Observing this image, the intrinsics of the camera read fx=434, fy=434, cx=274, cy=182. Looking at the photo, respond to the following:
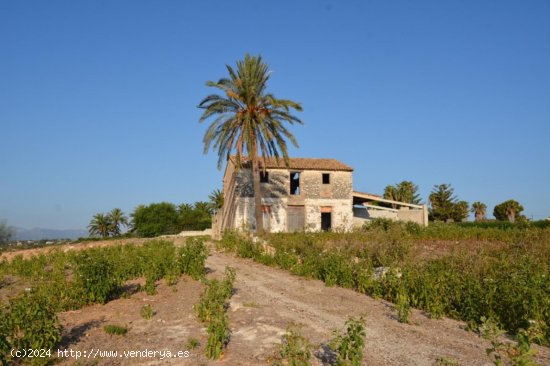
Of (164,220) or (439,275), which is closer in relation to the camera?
(439,275)

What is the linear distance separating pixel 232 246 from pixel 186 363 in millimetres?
12778

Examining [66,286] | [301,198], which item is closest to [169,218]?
[301,198]

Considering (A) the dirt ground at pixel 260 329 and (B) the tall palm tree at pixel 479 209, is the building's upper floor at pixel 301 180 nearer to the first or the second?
(A) the dirt ground at pixel 260 329

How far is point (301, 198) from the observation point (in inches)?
1275

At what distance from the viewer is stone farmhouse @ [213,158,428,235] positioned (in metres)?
31.3

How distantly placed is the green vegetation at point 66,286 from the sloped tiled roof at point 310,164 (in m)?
18.2

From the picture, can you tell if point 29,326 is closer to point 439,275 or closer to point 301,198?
point 439,275

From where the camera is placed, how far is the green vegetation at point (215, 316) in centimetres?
560

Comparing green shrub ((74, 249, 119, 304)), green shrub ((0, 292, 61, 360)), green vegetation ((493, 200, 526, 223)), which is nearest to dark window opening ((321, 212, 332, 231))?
green shrub ((74, 249, 119, 304))

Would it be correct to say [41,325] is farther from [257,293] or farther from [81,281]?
[257,293]

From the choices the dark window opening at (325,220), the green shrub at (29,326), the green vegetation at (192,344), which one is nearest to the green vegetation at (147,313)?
the green vegetation at (192,344)

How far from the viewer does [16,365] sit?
18.1 feet

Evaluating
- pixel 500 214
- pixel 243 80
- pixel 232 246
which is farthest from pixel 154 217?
pixel 500 214

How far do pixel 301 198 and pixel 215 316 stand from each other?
2607 cm
